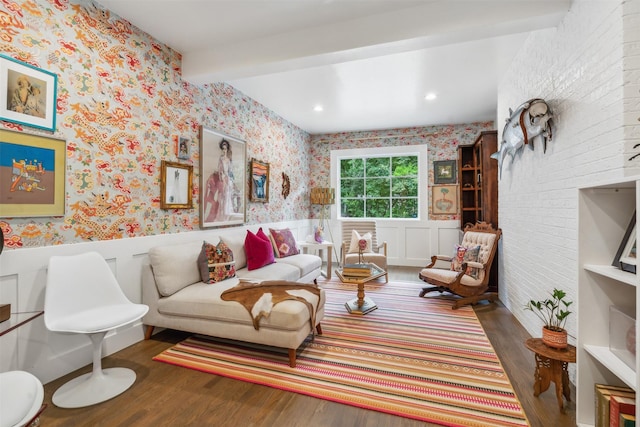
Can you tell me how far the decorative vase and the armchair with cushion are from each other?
2.85 metres

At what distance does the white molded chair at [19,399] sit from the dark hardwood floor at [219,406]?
67cm

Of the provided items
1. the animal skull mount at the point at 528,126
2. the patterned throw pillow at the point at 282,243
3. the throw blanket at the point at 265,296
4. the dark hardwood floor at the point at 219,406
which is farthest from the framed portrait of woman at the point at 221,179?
the animal skull mount at the point at 528,126

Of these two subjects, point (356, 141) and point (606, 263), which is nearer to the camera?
point (606, 263)

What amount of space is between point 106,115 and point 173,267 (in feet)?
4.47

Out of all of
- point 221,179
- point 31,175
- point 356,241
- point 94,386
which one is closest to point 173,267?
point 94,386

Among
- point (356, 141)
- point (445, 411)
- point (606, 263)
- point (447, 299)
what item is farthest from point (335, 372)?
point (356, 141)

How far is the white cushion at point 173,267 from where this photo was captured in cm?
258

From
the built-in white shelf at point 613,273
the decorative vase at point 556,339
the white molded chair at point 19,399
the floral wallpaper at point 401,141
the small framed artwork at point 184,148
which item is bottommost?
the decorative vase at point 556,339

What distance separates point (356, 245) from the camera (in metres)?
5.05

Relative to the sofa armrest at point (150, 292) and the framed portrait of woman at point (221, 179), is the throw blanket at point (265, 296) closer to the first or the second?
the sofa armrest at point (150, 292)

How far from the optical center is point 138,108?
2.66m

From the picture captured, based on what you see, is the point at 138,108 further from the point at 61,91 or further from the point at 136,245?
the point at 136,245

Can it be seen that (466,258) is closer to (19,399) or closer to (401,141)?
(401,141)

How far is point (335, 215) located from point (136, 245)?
4.23 m
